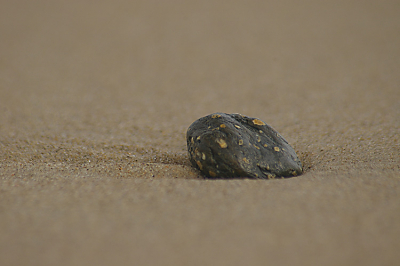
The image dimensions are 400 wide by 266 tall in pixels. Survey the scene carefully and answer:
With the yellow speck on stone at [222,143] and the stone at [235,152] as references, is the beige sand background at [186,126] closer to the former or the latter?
the stone at [235,152]

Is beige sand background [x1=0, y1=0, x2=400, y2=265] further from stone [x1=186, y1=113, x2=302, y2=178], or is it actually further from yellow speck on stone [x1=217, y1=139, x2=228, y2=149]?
yellow speck on stone [x1=217, y1=139, x2=228, y2=149]

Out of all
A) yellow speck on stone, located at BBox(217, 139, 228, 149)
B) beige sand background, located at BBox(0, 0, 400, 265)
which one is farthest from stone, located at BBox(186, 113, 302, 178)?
beige sand background, located at BBox(0, 0, 400, 265)

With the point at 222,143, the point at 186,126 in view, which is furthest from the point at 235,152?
the point at 186,126

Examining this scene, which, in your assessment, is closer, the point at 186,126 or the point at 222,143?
the point at 222,143

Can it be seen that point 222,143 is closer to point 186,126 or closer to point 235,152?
point 235,152

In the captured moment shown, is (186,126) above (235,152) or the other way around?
the other way around

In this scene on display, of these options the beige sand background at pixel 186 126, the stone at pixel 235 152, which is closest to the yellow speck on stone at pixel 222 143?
the stone at pixel 235 152
